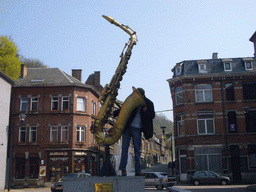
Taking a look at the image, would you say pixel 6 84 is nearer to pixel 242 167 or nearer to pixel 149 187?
pixel 149 187

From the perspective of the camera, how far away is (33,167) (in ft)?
122

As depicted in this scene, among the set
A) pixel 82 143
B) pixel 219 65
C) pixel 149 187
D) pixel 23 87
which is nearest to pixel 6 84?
pixel 23 87

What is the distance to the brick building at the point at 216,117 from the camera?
3575 centimetres

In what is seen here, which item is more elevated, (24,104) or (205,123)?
(24,104)

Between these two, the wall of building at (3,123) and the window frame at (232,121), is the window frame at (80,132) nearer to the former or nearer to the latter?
the wall of building at (3,123)

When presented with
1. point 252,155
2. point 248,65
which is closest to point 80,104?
point 252,155

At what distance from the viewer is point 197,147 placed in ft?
120

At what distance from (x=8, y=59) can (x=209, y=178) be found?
1232 inches

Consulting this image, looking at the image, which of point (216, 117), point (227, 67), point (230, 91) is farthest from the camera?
point (227, 67)

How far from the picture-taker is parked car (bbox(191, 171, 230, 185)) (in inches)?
1208

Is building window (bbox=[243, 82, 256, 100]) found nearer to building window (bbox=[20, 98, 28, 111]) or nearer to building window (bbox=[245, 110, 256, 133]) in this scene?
building window (bbox=[245, 110, 256, 133])

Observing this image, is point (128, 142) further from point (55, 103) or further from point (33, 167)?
point (55, 103)

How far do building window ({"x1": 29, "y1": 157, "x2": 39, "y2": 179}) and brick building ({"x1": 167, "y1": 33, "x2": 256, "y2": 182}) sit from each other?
17.2 m

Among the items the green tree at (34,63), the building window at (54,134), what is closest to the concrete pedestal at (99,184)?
the building window at (54,134)
